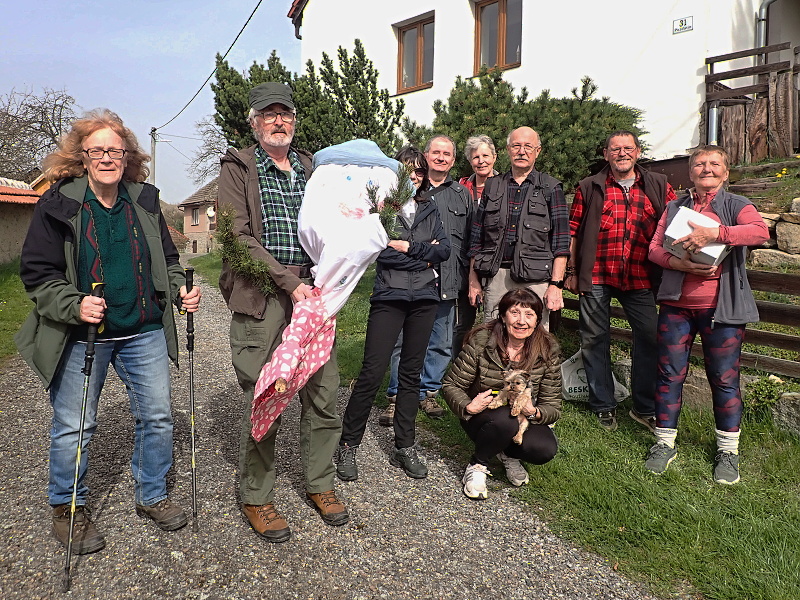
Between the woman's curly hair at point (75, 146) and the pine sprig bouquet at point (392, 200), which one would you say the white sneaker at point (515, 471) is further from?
the woman's curly hair at point (75, 146)

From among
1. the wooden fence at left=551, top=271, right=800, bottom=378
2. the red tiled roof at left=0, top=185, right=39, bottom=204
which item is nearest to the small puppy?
the wooden fence at left=551, top=271, right=800, bottom=378

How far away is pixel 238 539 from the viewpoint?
326cm

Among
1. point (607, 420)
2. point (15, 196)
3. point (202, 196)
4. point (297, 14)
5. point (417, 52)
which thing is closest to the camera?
point (607, 420)

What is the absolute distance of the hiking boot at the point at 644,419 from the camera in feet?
15.7

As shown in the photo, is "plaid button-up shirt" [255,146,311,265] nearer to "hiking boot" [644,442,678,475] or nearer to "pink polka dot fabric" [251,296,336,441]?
"pink polka dot fabric" [251,296,336,441]

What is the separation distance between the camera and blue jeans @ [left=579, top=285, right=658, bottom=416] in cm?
471

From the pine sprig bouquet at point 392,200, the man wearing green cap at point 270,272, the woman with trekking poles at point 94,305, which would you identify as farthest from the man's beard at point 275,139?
the woman with trekking poles at point 94,305

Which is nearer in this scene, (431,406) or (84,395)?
(84,395)

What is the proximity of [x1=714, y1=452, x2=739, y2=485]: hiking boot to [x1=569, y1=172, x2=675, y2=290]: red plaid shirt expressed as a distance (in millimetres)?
1340

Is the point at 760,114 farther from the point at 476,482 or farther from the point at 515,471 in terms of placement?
the point at 476,482

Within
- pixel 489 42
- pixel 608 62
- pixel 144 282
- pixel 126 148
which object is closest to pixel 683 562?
pixel 144 282

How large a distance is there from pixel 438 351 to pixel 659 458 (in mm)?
1995

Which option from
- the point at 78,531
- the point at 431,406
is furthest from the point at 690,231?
the point at 78,531

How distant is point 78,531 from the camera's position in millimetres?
→ 3145
